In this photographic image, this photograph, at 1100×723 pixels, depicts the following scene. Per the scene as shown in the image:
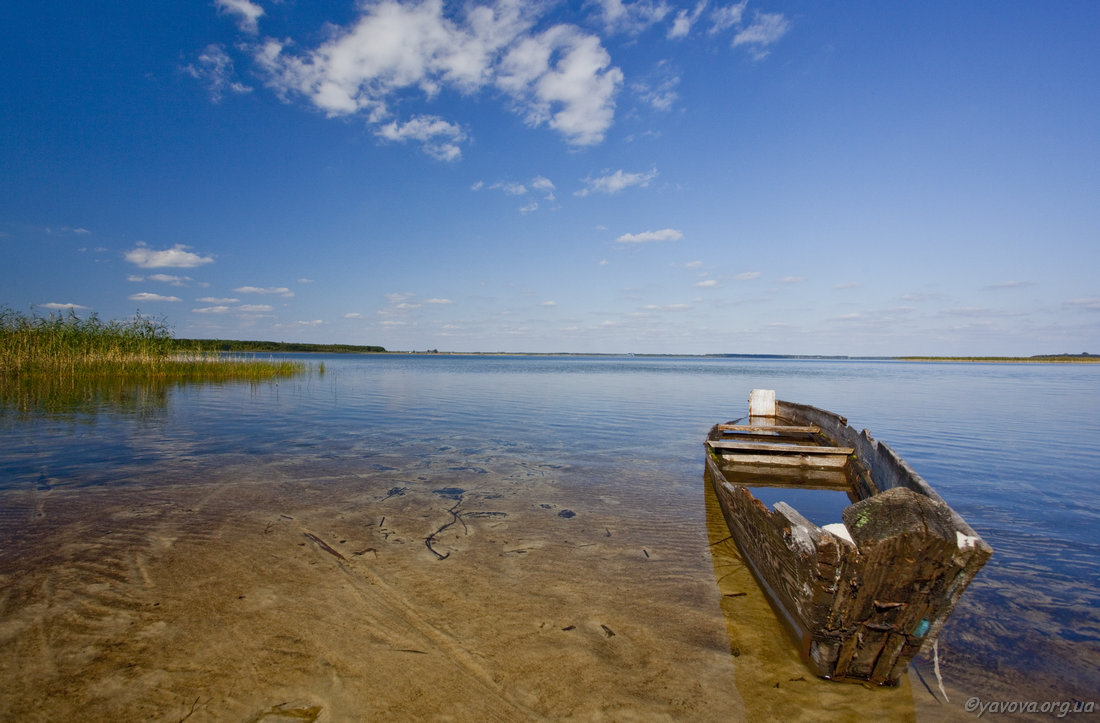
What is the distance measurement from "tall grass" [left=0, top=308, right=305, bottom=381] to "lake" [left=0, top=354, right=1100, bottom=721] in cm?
1938

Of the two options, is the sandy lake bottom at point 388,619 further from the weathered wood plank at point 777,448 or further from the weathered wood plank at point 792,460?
the weathered wood plank at point 792,460

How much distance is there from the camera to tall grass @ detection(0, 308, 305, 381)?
23.5 metres

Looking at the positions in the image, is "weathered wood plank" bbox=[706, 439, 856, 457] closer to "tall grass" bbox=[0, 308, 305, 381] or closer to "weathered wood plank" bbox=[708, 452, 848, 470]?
"weathered wood plank" bbox=[708, 452, 848, 470]

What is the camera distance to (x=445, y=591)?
4.43 m

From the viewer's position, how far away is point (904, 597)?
2.98 meters

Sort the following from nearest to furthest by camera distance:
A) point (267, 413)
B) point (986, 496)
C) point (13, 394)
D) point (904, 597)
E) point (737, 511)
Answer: point (904, 597) < point (737, 511) < point (986, 496) < point (267, 413) < point (13, 394)

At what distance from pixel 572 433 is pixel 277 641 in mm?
10116

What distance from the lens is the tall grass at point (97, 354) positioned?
23.5 metres

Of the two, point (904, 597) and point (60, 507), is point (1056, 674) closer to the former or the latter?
point (904, 597)

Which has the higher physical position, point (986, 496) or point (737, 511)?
point (737, 511)

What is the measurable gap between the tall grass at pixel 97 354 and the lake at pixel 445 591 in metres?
19.4

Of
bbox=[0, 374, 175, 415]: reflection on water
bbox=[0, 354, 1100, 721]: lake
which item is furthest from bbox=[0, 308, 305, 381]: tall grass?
bbox=[0, 354, 1100, 721]: lake

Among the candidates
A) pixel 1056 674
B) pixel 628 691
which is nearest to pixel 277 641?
pixel 628 691

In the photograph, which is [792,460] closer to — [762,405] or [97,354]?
[762,405]
